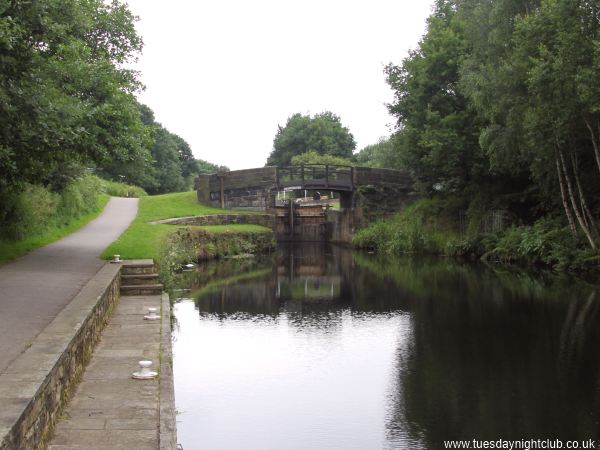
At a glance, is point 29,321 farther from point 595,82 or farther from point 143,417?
point 595,82

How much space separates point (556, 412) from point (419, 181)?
25.4 metres

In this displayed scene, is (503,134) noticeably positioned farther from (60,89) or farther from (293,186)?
(293,186)

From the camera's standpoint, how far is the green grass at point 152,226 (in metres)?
16.3

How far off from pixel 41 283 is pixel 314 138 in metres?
65.0

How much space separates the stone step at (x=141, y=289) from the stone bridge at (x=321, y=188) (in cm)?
2315

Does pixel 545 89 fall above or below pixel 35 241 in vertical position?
above

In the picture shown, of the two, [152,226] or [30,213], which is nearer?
[30,213]

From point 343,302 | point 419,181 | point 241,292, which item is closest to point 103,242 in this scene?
point 241,292

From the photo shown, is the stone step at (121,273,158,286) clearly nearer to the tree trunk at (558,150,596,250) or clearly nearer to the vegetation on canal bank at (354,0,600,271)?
the vegetation on canal bank at (354,0,600,271)

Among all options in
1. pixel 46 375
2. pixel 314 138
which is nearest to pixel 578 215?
pixel 46 375

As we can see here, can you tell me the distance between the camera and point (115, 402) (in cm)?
701

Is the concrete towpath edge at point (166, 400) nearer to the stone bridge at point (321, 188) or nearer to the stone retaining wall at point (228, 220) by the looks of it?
the stone retaining wall at point (228, 220)

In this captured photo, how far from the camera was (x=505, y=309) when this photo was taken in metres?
15.9

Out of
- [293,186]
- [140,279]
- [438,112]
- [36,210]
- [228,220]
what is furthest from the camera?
[293,186]
